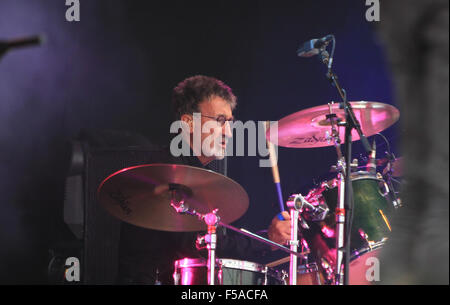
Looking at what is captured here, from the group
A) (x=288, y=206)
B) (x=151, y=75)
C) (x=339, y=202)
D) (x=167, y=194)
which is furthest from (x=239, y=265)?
(x=151, y=75)

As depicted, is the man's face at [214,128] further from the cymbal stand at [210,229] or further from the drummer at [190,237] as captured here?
the cymbal stand at [210,229]

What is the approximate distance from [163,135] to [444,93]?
342cm

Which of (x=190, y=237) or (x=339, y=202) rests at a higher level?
(x=339, y=202)

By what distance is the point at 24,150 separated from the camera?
350cm

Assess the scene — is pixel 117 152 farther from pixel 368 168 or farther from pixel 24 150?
pixel 368 168

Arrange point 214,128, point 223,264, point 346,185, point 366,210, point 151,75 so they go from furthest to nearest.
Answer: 1. point 151,75
2. point 214,128
3. point 366,210
4. point 223,264
5. point 346,185

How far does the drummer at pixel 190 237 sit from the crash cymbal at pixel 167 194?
0.92ft

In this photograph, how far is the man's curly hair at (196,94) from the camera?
12.2ft

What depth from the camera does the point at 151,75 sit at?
13.9ft

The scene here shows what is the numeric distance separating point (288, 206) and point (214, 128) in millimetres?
968

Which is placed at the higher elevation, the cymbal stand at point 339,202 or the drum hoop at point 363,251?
the cymbal stand at point 339,202

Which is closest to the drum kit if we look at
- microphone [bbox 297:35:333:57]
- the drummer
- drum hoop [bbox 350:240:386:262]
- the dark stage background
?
drum hoop [bbox 350:240:386:262]

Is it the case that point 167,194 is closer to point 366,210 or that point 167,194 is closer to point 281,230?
point 281,230

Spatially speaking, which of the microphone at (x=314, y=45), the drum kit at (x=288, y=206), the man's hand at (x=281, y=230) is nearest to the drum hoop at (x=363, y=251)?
the drum kit at (x=288, y=206)
